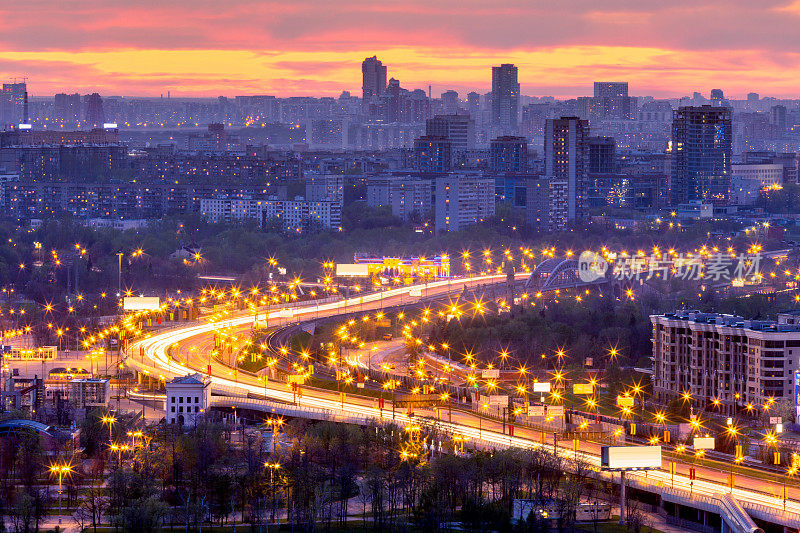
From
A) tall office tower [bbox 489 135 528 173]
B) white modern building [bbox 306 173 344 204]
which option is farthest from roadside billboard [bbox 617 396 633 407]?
tall office tower [bbox 489 135 528 173]

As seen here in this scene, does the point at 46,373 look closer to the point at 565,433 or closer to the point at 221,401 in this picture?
the point at 221,401

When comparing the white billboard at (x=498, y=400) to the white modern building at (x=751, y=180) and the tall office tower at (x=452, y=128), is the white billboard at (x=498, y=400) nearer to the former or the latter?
the white modern building at (x=751, y=180)

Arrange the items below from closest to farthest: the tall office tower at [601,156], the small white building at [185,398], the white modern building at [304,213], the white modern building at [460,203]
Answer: the small white building at [185,398] < the white modern building at [460,203] < the white modern building at [304,213] < the tall office tower at [601,156]

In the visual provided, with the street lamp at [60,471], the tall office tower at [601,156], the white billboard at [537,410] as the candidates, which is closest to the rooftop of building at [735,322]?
the white billboard at [537,410]

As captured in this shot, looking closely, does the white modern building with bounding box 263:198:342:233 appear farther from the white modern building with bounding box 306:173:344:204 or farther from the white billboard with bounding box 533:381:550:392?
the white billboard with bounding box 533:381:550:392

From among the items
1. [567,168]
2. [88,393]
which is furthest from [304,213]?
[88,393]

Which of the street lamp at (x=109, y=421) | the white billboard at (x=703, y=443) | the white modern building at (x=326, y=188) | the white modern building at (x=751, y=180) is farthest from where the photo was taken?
the white modern building at (x=751, y=180)
